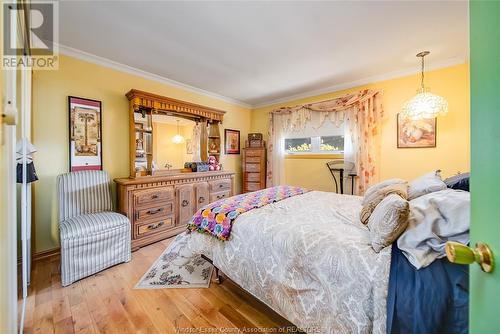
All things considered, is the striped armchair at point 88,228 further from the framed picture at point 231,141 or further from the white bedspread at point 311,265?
the framed picture at point 231,141

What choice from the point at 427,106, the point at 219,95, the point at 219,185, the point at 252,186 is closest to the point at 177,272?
the point at 219,185

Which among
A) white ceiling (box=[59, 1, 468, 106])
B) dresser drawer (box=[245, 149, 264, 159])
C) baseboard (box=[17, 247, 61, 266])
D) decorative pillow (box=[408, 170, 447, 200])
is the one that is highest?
white ceiling (box=[59, 1, 468, 106])

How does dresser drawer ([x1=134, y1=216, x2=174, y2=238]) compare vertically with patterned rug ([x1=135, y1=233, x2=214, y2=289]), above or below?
above

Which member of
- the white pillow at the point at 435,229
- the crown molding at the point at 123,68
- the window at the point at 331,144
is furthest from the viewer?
the window at the point at 331,144

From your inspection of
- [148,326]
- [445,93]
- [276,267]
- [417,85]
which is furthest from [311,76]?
[148,326]

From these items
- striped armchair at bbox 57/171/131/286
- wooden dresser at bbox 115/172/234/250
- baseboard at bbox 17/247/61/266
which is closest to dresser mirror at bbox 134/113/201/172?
wooden dresser at bbox 115/172/234/250

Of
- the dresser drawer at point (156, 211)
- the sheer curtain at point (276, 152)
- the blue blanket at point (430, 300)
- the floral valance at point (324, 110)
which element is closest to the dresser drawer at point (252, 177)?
the sheer curtain at point (276, 152)

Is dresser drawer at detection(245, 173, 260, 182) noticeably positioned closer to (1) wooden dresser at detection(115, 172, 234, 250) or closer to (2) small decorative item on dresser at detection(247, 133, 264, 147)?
(2) small decorative item on dresser at detection(247, 133, 264, 147)

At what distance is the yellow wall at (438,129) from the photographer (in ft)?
8.63

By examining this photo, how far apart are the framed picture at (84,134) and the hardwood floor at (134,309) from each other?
1261mm

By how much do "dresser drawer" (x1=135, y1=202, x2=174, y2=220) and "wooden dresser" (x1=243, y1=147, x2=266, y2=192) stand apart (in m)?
1.89

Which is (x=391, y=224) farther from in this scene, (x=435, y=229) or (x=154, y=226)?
(x=154, y=226)

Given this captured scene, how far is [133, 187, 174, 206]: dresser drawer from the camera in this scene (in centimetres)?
257
